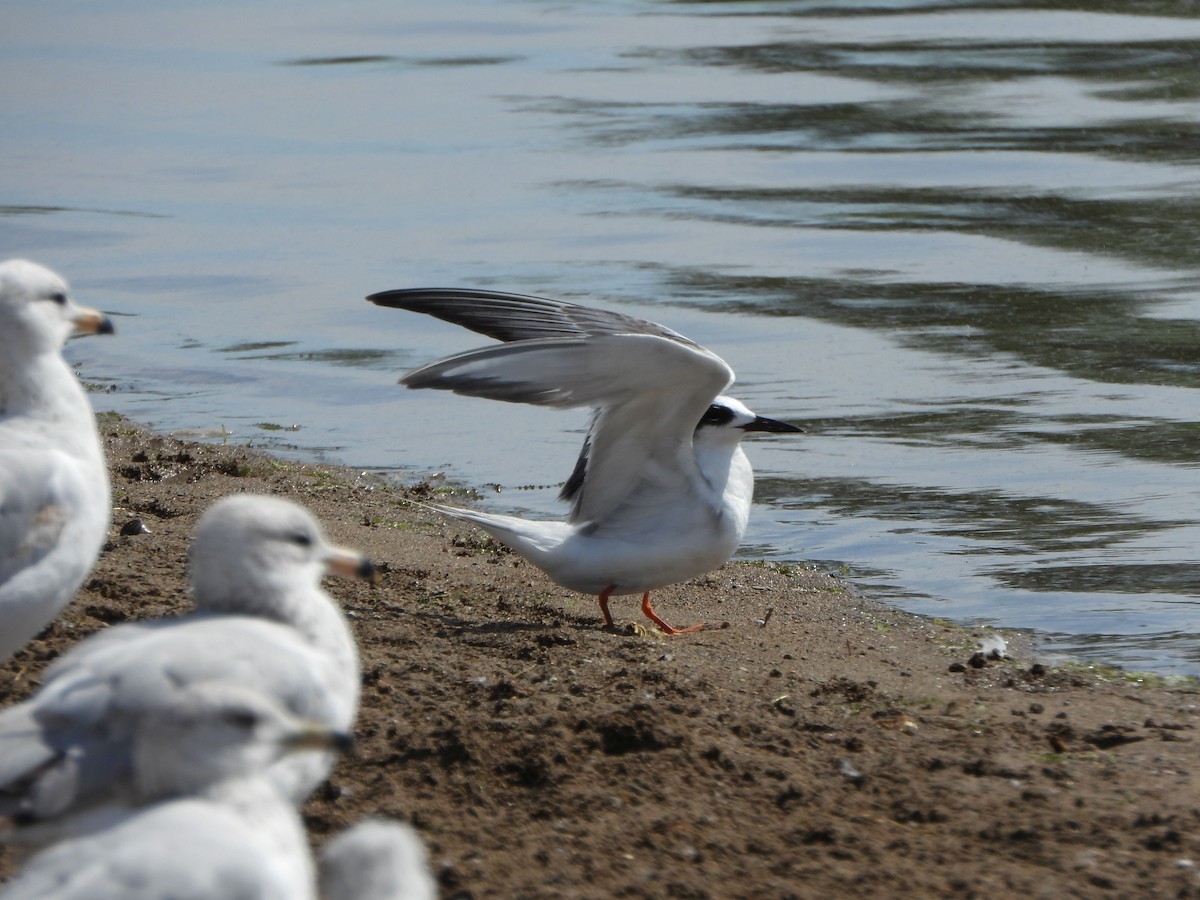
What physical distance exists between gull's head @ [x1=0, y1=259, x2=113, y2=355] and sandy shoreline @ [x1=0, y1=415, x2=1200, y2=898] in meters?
1.02

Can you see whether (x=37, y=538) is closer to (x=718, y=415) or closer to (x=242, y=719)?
(x=242, y=719)

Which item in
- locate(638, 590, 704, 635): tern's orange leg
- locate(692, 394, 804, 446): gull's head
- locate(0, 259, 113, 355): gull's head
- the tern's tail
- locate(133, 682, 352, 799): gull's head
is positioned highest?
locate(0, 259, 113, 355): gull's head

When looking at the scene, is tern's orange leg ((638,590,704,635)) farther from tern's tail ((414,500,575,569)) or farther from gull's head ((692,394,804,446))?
gull's head ((692,394,804,446))

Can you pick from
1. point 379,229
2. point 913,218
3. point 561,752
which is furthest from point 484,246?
point 561,752

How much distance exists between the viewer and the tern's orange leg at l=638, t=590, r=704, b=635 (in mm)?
7143

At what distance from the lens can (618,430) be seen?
7.39 metres

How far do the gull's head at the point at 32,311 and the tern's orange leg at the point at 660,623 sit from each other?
2935mm

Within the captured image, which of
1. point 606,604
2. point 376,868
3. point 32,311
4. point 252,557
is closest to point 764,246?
point 606,604

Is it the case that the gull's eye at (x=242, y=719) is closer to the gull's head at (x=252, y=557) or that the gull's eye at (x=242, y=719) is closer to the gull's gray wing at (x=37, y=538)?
the gull's head at (x=252, y=557)

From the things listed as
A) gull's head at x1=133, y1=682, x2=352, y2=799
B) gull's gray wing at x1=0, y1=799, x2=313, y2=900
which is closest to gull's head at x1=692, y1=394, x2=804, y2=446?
gull's head at x1=133, y1=682, x2=352, y2=799

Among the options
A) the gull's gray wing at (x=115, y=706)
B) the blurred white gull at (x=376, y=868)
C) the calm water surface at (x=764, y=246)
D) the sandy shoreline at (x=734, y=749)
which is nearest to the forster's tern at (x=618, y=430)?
the sandy shoreline at (x=734, y=749)

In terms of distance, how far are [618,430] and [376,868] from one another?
424 cm

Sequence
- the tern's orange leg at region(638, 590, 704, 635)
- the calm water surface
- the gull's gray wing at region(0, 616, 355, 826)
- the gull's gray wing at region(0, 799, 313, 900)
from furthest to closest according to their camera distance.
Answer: the calm water surface < the tern's orange leg at region(638, 590, 704, 635) < the gull's gray wing at region(0, 616, 355, 826) < the gull's gray wing at region(0, 799, 313, 900)

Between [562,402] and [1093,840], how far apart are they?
3.09m
